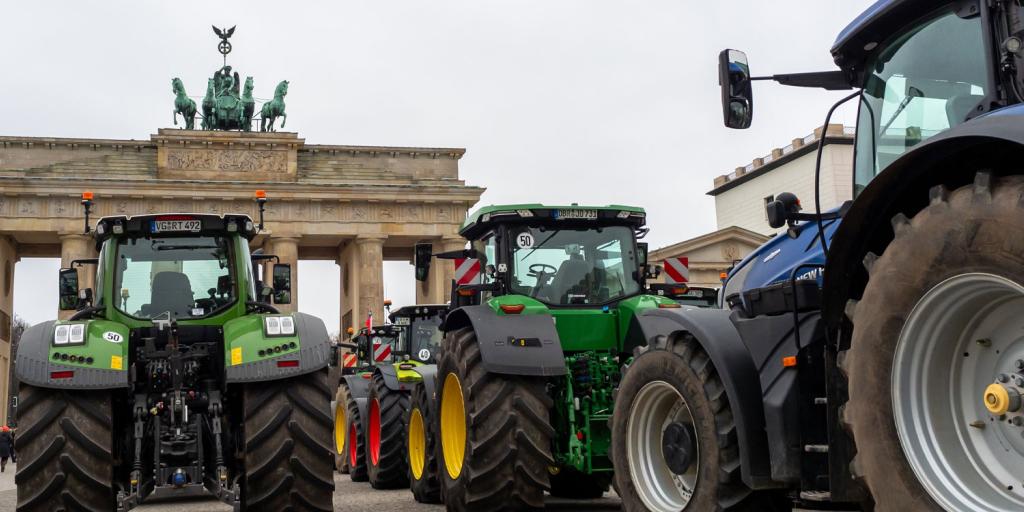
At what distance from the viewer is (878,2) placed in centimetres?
440

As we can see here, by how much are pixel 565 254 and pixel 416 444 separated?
3072mm

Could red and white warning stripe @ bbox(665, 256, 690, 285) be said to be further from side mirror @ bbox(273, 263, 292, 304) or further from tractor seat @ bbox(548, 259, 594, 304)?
side mirror @ bbox(273, 263, 292, 304)

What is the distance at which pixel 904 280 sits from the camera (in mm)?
3393

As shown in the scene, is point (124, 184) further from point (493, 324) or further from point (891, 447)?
point (891, 447)

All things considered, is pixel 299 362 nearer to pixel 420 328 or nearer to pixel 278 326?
pixel 278 326

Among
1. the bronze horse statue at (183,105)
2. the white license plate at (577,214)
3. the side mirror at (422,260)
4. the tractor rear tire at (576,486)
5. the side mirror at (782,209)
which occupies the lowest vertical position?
the tractor rear tire at (576,486)

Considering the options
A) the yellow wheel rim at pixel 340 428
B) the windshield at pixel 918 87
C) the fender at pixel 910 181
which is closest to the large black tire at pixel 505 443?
the windshield at pixel 918 87

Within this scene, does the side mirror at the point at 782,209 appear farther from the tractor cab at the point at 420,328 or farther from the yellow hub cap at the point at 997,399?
the tractor cab at the point at 420,328

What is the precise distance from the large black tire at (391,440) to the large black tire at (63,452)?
5.50 metres

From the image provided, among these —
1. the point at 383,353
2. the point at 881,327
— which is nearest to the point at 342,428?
the point at 383,353

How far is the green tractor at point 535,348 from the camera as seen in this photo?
8.16 metres

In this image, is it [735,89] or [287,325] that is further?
[287,325]

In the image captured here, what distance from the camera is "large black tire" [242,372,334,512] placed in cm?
782

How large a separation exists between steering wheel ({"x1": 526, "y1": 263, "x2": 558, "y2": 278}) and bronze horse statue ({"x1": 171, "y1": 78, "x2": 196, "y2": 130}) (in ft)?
185
